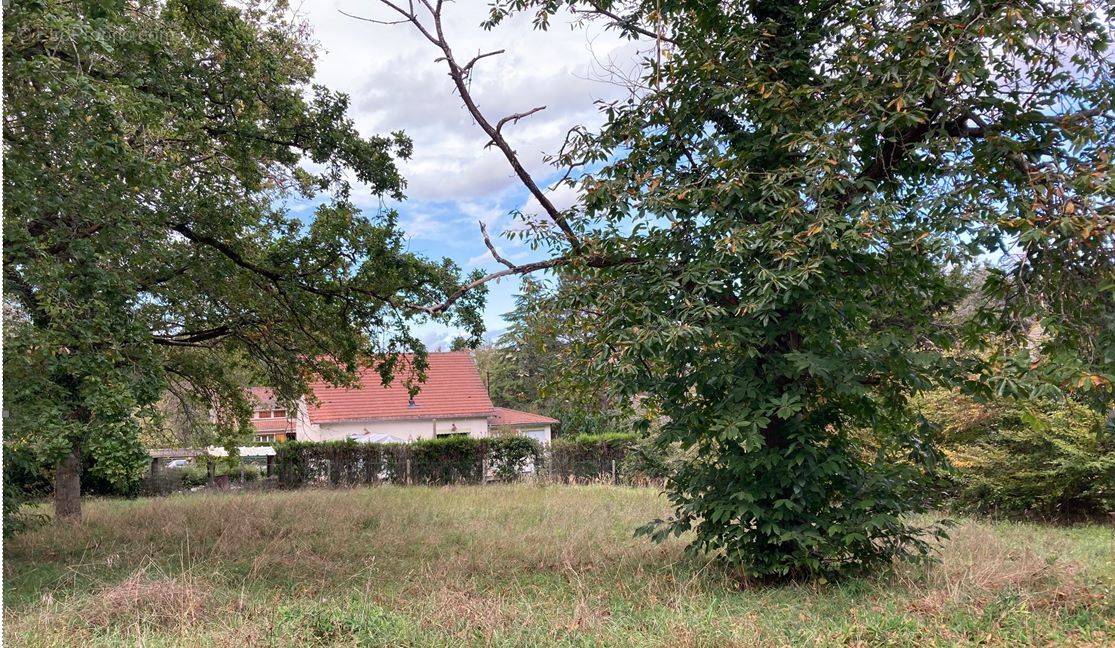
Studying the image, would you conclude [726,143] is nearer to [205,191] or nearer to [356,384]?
Result: [205,191]

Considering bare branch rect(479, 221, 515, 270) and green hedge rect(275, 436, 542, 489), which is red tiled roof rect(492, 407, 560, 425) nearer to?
green hedge rect(275, 436, 542, 489)

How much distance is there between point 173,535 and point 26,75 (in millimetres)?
6874

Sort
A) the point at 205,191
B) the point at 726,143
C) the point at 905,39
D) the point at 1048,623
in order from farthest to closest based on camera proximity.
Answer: the point at 205,191 → the point at 726,143 → the point at 905,39 → the point at 1048,623

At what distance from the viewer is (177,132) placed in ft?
28.8

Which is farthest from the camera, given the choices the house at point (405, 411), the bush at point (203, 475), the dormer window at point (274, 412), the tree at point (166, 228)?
the house at point (405, 411)

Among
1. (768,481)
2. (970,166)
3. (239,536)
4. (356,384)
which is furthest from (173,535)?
(970,166)

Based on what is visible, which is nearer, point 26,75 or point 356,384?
point 26,75

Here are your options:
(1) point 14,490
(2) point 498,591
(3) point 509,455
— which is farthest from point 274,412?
(2) point 498,591

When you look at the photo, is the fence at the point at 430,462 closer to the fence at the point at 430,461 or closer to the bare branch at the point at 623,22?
the fence at the point at 430,461

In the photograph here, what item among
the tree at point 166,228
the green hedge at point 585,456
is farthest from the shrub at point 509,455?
the tree at point 166,228

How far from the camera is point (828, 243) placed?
557 centimetres

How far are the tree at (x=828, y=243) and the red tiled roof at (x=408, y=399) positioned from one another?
2373 cm

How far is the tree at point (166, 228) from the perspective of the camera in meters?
6.05

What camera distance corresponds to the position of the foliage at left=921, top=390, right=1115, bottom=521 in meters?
11.4
